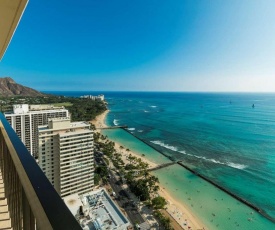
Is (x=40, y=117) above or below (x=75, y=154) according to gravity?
above

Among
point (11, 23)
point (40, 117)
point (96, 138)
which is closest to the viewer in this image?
point (11, 23)

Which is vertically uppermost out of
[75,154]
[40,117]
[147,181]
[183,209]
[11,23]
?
[11,23]

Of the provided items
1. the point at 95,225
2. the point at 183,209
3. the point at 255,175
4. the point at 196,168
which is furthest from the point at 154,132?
the point at 95,225

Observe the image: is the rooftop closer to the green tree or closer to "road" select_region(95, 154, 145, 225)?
"road" select_region(95, 154, 145, 225)

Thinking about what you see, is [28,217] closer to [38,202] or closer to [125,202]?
[38,202]

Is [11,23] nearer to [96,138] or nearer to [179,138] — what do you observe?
[96,138]

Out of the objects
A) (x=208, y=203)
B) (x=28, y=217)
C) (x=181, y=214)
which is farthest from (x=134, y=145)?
(x=28, y=217)

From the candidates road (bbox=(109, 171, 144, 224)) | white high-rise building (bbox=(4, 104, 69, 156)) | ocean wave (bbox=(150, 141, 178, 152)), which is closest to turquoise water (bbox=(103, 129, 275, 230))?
road (bbox=(109, 171, 144, 224))

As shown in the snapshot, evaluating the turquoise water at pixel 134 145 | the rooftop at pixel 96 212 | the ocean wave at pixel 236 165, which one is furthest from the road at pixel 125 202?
the ocean wave at pixel 236 165
